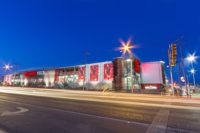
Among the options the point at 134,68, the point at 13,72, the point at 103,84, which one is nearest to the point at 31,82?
the point at 13,72

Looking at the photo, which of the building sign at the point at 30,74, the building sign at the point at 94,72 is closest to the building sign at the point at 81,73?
the building sign at the point at 94,72

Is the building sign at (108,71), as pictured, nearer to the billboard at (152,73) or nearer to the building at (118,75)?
the building at (118,75)

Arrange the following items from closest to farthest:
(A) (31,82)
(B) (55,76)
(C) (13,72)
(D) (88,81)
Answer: (D) (88,81)
(B) (55,76)
(A) (31,82)
(C) (13,72)

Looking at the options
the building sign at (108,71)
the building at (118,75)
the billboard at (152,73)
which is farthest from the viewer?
the building sign at (108,71)

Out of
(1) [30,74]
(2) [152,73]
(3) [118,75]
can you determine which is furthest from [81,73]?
(1) [30,74]

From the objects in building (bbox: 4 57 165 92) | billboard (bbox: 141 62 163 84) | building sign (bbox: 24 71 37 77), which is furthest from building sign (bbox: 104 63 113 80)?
building sign (bbox: 24 71 37 77)

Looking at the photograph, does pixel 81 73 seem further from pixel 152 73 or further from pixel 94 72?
pixel 152 73

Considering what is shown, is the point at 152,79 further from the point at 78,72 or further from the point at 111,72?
the point at 78,72

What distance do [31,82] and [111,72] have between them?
37787 mm

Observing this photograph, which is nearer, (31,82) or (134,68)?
(134,68)

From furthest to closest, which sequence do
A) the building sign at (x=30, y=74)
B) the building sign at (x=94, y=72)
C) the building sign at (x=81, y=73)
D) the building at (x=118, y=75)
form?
the building sign at (x=30, y=74), the building sign at (x=81, y=73), the building sign at (x=94, y=72), the building at (x=118, y=75)

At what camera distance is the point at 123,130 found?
7234 millimetres

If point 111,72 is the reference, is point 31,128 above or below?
below

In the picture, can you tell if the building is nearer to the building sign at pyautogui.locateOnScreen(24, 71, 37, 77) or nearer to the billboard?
the billboard
